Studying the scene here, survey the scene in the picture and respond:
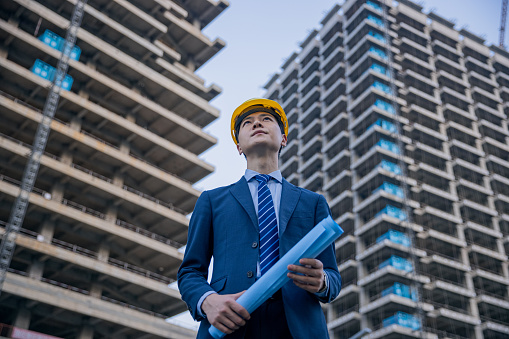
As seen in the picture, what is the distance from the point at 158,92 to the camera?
54969mm

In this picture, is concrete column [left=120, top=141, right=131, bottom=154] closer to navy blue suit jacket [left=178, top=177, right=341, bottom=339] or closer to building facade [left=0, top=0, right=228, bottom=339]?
building facade [left=0, top=0, right=228, bottom=339]

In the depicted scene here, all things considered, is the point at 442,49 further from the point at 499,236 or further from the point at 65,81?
the point at 65,81

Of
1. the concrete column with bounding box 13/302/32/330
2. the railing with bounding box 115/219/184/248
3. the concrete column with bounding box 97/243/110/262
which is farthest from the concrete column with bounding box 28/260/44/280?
the railing with bounding box 115/219/184/248

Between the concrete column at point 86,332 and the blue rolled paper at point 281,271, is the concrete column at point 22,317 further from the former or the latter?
the blue rolled paper at point 281,271

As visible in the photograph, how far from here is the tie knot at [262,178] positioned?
167 inches

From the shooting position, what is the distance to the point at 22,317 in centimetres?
3862

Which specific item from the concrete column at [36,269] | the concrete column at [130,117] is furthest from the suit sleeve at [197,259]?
the concrete column at [130,117]

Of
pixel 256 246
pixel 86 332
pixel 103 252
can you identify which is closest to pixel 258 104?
pixel 256 246

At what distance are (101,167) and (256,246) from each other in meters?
47.4

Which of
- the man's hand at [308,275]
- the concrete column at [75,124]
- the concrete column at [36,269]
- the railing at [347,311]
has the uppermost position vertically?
the concrete column at [75,124]

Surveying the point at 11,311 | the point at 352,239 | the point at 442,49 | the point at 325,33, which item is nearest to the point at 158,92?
the point at 11,311

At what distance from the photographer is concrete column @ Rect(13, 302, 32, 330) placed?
38.2 metres

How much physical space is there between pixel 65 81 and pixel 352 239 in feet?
124

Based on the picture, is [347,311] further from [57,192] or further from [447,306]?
[57,192]
